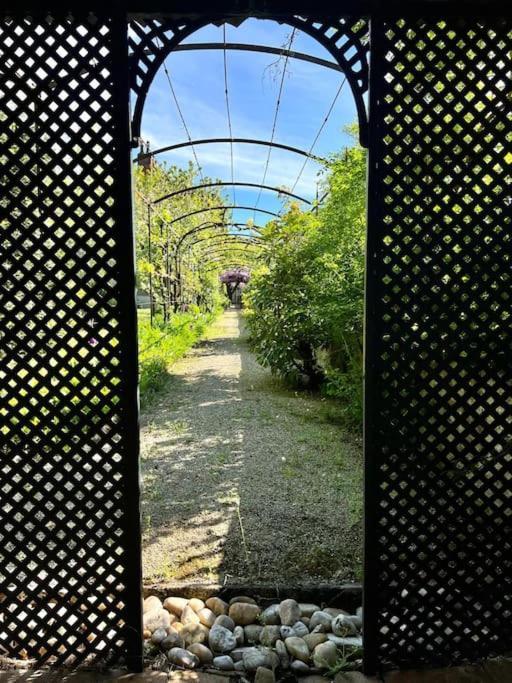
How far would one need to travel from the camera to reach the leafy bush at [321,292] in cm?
475

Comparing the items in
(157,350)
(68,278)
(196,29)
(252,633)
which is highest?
(196,29)

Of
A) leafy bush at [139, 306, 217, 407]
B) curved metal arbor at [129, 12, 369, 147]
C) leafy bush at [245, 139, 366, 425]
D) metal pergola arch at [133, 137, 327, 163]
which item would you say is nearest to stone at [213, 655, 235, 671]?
curved metal arbor at [129, 12, 369, 147]

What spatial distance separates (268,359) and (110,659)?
5.12 metres

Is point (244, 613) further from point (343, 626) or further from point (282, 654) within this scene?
point (343, 626)

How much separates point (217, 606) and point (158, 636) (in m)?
0.34

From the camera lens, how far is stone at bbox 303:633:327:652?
2135 millimetres

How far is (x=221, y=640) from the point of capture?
7.09ft

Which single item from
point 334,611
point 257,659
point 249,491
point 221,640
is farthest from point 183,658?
point 249,491

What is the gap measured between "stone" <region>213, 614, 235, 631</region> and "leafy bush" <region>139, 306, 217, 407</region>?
13.7 ft

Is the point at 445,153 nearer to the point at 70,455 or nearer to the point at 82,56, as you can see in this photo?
the point at 82,56

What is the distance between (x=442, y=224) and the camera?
1.92 meters

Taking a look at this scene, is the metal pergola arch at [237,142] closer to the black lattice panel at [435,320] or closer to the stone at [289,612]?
the black lattice panel at [435,320]

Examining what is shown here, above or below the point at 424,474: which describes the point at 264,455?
below

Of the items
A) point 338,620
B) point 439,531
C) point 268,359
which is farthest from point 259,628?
point 268,359
